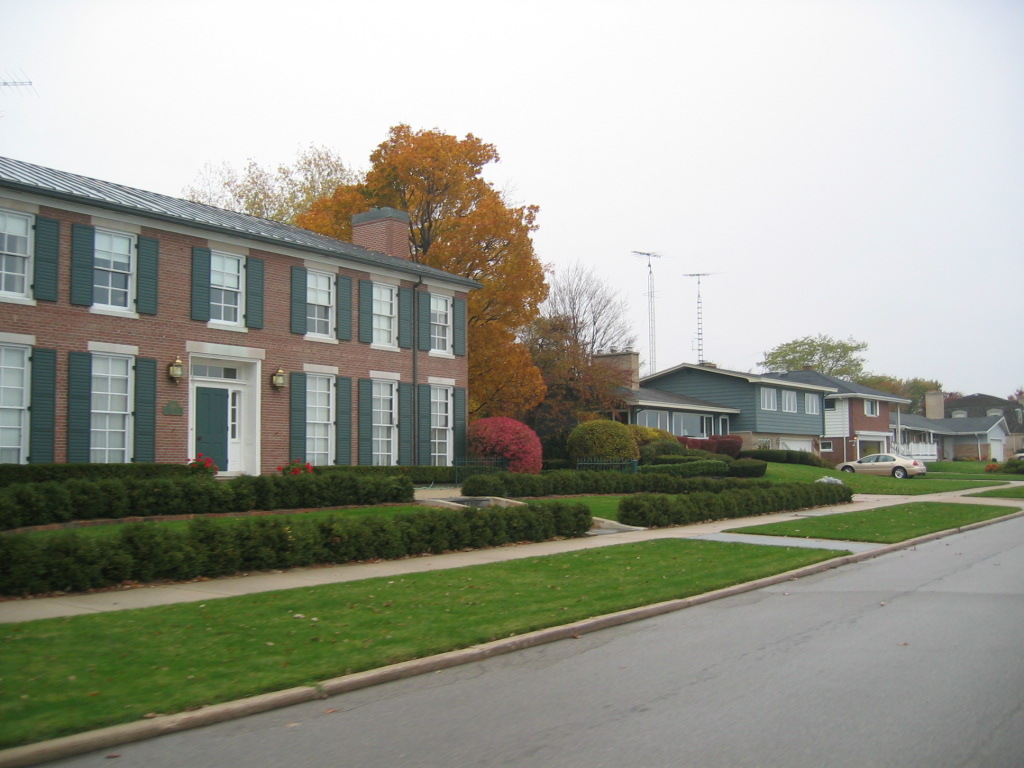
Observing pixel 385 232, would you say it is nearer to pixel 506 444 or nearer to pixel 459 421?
pixel 459 421

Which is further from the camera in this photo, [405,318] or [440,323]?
[440,323]

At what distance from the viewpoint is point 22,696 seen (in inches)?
249

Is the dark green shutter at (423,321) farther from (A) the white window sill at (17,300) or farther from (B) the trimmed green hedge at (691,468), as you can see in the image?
(A) the white window sill at (17,300)

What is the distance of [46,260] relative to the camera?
65.7 feet

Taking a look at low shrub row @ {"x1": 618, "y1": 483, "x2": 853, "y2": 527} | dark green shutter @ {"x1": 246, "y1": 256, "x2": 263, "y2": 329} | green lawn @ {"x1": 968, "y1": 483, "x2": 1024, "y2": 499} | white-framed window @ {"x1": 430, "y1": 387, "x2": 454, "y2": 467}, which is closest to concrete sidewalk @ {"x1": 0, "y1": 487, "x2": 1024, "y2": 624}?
low shrub row @ {"x1": 618, "y1": 483, "x2": 853, "y2": 527}

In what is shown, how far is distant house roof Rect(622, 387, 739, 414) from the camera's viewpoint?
4675cm

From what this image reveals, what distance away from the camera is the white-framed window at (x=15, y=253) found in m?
19.5

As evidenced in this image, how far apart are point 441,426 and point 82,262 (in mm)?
12237

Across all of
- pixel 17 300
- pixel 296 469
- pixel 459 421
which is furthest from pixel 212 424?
pixel 459 421

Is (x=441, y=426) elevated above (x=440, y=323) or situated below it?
below

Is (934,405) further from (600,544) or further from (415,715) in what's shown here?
(415,715)

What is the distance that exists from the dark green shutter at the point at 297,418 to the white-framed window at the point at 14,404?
22.3 feet

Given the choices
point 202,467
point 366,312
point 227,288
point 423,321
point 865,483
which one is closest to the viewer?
point 202,467

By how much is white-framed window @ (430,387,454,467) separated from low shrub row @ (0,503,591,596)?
12008mm
